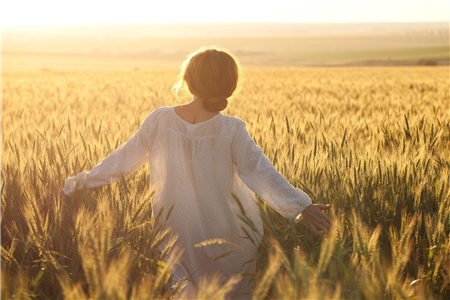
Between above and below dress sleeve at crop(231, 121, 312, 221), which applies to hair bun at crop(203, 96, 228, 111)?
above

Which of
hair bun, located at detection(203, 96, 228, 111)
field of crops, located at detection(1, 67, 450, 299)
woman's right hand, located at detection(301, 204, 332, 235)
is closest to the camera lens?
field of crops, located at detection(1, 67, 450, 299)

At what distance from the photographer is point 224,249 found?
187 centimetres

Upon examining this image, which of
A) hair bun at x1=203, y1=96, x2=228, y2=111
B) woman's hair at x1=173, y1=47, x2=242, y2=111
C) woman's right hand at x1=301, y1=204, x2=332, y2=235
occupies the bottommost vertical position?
woman's right hand at x1=301, y1=204, x2=332, y2=235

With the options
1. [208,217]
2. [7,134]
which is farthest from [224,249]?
[7,134]

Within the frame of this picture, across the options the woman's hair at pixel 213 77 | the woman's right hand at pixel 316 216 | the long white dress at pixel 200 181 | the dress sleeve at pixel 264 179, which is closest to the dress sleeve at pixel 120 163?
the long white dress at pixel 200 181

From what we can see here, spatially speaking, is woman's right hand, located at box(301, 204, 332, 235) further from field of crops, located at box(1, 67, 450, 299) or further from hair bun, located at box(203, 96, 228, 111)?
hair bun, located at box(203, 96, 228, 111)

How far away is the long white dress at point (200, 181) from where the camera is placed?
5.97ft

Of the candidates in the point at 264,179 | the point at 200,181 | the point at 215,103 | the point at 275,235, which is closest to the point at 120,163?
the point at 200,181

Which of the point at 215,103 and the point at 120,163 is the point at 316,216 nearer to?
the point at 215,103

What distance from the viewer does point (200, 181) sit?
1.86 m

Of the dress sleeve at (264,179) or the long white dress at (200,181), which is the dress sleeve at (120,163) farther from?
the dress sleeve at (264,179)

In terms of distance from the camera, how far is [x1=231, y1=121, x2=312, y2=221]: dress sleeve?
1606mm

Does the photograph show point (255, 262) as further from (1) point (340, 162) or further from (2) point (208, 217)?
(1) point (340, 162)

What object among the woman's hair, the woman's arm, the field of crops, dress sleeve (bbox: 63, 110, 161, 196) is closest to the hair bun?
the woman's hair
